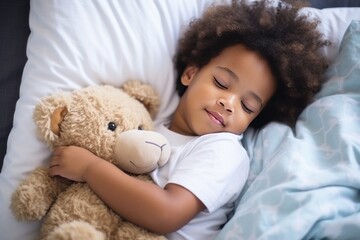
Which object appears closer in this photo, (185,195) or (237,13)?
(185,195)

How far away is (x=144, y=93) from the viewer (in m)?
0.99

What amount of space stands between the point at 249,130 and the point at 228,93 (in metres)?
0.18

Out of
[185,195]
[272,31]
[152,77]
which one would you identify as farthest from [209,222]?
[272,31]

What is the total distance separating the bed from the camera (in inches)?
30.0

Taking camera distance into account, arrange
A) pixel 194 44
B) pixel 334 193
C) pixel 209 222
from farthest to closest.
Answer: pixel 194 44, pixel 209 222, pixel 334 193

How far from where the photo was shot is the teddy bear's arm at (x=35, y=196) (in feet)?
2.62

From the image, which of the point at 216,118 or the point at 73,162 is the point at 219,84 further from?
the point at 73,162

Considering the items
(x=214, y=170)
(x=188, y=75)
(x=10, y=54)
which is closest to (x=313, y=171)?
(x=214, y=170)

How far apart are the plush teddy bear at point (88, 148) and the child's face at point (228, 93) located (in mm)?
155

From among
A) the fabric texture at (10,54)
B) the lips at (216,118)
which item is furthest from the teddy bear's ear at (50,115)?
the lips at (216,118)

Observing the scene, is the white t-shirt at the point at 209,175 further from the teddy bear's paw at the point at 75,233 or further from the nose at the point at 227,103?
the teddy bear's paw at the point at 75,233

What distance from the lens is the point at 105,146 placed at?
81cm

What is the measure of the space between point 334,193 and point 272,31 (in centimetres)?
47

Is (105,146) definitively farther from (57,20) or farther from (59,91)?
(57,20)
